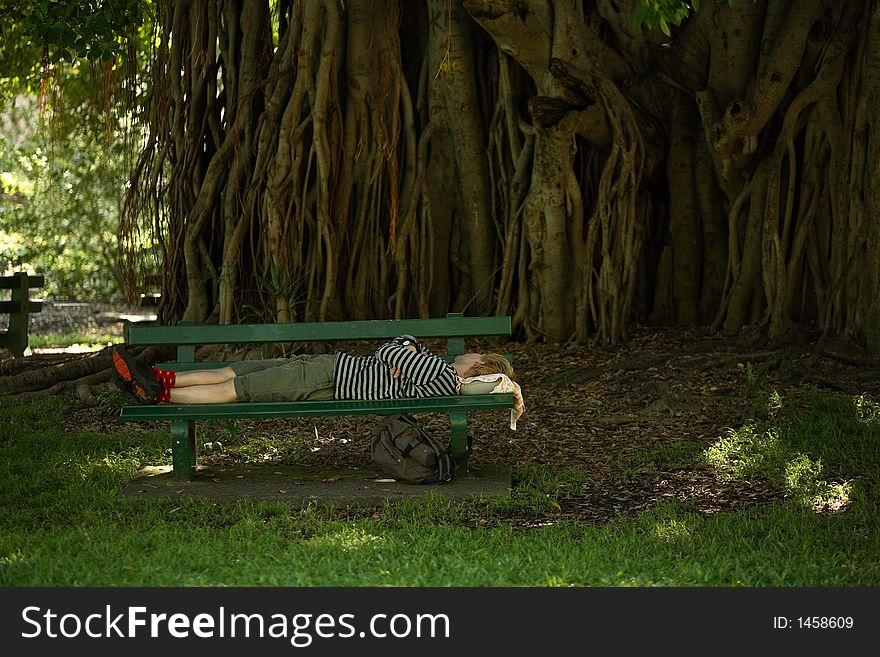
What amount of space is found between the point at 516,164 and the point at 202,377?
3870 mm

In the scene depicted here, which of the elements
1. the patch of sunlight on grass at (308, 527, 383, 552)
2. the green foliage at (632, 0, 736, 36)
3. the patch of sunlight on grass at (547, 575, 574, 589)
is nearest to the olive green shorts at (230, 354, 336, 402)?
the patch of sunlight on grass at (308, 527, 383, 552)

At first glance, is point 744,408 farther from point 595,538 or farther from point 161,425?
point 161,425

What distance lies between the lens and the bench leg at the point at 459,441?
16.8 ft

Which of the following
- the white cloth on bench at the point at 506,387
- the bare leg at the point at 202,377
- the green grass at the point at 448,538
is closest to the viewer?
the green grass at the point at 448,538

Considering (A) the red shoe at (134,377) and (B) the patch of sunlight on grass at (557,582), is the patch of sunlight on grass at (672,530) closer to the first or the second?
(B) the patch of sunlight on grass at (557,582)

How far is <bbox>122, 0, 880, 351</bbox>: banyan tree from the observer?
25.2 feet

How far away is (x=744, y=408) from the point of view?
21.3 feet

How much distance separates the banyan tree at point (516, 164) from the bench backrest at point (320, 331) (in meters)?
2.58

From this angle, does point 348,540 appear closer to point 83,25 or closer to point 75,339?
point 83,25

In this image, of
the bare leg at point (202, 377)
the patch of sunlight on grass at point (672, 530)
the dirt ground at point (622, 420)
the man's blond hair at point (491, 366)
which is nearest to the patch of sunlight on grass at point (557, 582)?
the patch of sunlight on grass at point (672, 530)

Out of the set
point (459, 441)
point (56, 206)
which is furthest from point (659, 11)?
point (56, 206)

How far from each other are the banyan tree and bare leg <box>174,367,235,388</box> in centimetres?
276

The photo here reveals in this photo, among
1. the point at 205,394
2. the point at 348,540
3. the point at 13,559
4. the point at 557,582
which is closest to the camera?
the point at 557,582

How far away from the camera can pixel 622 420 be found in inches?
257
